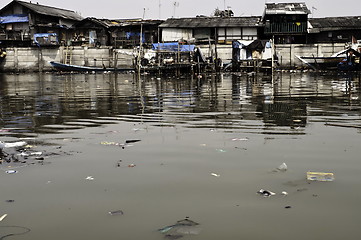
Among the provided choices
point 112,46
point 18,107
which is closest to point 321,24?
point 112,46

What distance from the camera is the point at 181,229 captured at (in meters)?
2.72

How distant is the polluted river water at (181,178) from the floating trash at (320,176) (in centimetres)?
4

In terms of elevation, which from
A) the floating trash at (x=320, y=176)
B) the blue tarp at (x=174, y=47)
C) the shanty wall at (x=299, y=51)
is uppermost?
the blue tarp at (x=174, y=47)

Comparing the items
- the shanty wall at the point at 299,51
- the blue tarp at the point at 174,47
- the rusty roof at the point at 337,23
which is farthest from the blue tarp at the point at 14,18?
the rusty roof at the point at 337,23

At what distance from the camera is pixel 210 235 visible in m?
2.64

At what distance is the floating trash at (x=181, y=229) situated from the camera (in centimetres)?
264

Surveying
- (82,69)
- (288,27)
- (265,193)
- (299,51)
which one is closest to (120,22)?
(82,69)

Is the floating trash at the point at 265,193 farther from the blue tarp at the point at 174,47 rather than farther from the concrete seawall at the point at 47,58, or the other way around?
the concrete seawall at the point at 47,58

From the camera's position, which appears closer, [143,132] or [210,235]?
[210,235]

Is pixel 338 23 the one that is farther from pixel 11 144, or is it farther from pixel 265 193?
pixel 265 193

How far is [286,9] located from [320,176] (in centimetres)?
3261

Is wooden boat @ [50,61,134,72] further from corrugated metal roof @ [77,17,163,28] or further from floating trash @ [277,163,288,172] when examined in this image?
floating trash @ [277,163,288,172]

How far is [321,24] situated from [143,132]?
105ft

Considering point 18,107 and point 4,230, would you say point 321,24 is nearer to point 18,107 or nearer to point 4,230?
point 18,107
